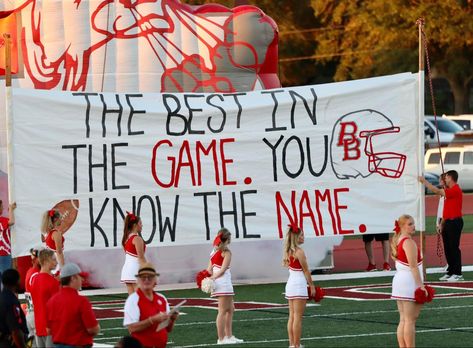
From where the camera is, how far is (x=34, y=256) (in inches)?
512

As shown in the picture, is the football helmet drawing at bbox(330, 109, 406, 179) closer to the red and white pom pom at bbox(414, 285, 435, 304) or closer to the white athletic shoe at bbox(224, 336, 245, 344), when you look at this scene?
the white athletic shoe at bbox(224, 336, 245, 344)

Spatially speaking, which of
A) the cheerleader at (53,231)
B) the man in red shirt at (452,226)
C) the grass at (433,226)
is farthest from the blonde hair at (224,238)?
the grass at (433,226)

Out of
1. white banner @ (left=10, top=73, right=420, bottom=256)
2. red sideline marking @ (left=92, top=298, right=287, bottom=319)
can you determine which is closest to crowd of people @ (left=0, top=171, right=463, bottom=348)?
red sideline marking @ (left=92, top=298, right=287, bottom=319)

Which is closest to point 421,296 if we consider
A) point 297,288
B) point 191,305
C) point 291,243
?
point 297,288

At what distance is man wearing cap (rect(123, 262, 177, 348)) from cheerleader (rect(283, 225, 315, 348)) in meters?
3.36

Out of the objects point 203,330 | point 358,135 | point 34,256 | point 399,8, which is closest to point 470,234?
point 358,135

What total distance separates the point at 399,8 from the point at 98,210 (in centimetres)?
3487

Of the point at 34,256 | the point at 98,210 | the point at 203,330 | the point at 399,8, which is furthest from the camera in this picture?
the point at 399,8

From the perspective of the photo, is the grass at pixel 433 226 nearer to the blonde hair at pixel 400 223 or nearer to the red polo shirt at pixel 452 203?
the red polo shirt at pixel 452 203

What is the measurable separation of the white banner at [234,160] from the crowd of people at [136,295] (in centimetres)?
153

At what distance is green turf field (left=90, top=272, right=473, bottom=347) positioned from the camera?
48.6 feet

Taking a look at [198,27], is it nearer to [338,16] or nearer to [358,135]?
[358,135]

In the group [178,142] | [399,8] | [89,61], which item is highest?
[399,8]

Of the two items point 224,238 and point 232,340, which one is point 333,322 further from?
point 224,238
